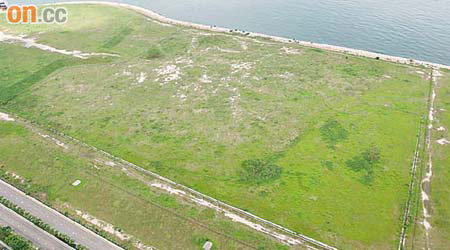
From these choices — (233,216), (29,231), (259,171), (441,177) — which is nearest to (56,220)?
(29,231)

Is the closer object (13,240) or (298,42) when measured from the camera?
(13,240)

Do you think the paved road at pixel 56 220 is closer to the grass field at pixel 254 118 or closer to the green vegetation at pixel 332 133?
the grass field at pixel 254 118

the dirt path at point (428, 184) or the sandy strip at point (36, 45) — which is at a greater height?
the dirt path at point (428, 184)

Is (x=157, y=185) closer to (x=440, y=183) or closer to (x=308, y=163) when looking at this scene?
(x=308, y=163)

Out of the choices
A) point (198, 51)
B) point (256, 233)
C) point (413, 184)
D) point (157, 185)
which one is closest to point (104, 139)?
point (157, 185)

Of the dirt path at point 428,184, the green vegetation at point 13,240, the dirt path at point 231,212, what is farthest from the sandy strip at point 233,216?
the green vegetation at point 13,240

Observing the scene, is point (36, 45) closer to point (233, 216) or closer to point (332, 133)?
point (233, 216)

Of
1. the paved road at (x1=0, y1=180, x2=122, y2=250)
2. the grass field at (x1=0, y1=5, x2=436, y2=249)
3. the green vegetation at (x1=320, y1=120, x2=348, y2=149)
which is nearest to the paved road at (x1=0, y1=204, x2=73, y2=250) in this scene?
the paved road at (x1=0, y1=180, x2=122, y2=250)
